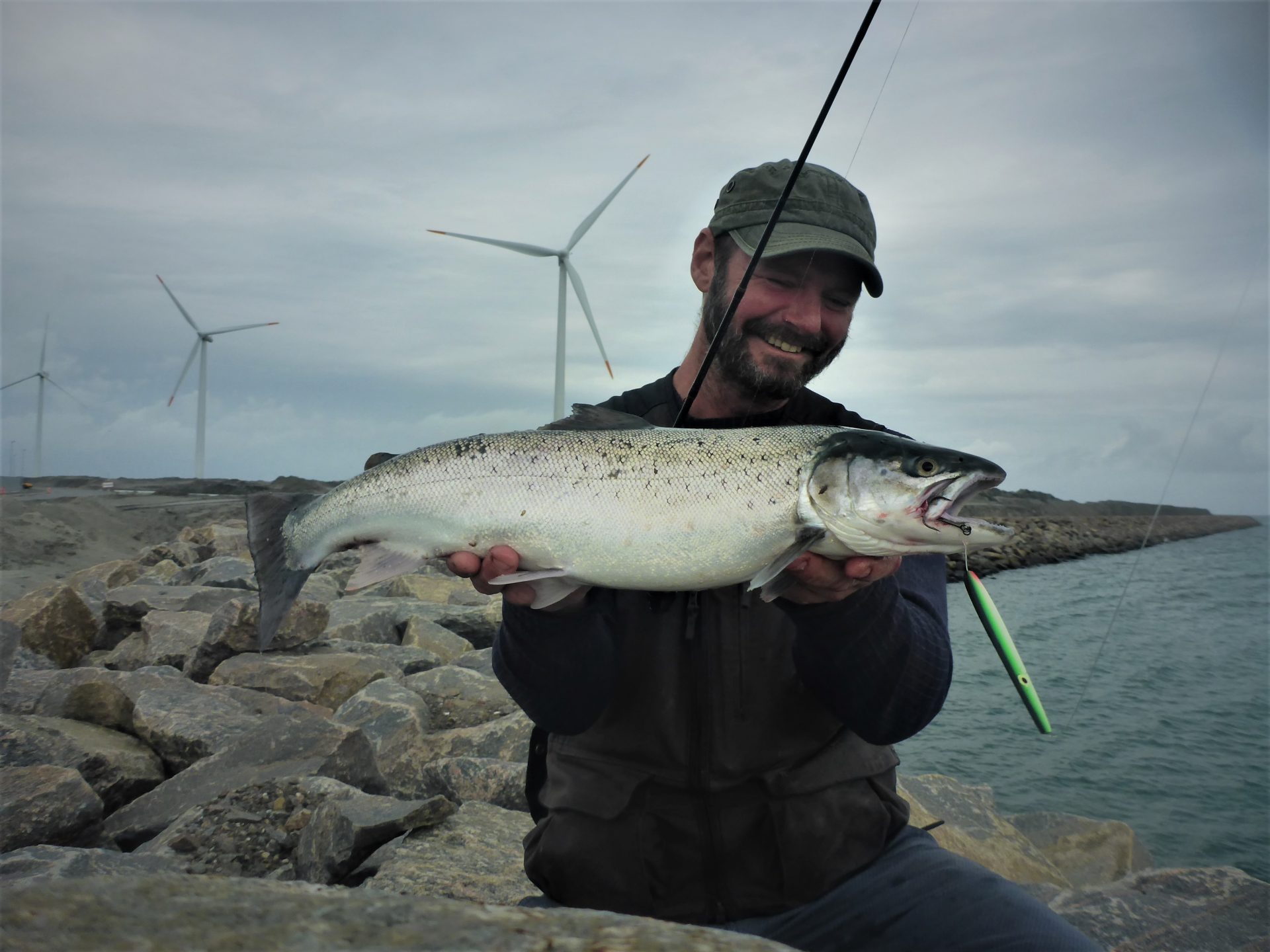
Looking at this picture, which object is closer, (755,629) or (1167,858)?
(755,629)

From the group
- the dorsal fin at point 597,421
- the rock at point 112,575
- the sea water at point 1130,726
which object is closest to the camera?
the dorsal fin at point 597,421

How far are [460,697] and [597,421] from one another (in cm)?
432

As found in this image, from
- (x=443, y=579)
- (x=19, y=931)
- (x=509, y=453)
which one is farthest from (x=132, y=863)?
(x=443, y=579)

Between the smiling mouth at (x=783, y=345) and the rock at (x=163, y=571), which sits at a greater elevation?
the smiling mouth at (x=783, y=345)

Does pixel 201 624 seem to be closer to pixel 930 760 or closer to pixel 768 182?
pixel 768 182

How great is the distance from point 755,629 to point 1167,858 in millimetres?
8714

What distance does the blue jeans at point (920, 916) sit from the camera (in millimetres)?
2723

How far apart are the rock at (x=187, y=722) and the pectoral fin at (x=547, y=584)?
10.9 feet

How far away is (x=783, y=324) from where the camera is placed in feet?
11.9

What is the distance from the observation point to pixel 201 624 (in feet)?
27.2

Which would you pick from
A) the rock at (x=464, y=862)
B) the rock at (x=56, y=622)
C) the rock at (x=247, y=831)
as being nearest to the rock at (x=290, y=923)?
the rock at (x=464, y=862)

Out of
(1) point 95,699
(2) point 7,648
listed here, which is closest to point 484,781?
(1) point 95,699

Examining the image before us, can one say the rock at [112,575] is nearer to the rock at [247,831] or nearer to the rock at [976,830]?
the rock at [247,831]

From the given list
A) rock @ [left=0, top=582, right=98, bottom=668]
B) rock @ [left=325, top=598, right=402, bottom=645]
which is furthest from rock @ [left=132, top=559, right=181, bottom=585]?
rock @ [left=325, top=598, right=402, bottom=645]
